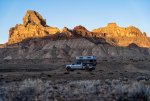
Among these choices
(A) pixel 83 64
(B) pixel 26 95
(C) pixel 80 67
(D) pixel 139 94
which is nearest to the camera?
(D) pixel 139 94

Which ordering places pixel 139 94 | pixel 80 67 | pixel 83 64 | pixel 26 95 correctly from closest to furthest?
pixel 139 94, pixel 26 95, pixel 80 67, pixel 83 64

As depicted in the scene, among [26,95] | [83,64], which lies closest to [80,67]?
[83,64]

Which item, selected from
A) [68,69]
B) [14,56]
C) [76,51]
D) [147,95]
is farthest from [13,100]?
[14,56]

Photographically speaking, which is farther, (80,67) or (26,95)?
(80,67)

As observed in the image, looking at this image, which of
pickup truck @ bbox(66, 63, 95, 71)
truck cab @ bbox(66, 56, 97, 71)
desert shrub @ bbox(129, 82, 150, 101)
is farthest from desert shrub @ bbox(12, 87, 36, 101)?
truck cab @ bbox(66, 56, 97, 71)

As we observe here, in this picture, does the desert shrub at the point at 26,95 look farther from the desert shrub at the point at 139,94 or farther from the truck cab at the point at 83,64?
the truck cab at the point at 83,64

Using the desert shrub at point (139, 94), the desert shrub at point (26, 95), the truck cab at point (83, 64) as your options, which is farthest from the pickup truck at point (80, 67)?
the desert shrub at point (139, 94)

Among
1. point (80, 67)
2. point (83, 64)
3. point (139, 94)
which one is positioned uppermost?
point (83, 64)

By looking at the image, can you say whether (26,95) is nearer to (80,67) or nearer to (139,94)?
(139,94)

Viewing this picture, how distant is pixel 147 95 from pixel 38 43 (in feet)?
587

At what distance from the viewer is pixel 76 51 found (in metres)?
174

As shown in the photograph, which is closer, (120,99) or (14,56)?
(120,99)

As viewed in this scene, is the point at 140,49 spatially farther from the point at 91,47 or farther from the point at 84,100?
the point at 84,100

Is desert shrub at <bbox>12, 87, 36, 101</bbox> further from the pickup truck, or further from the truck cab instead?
the truck cab
